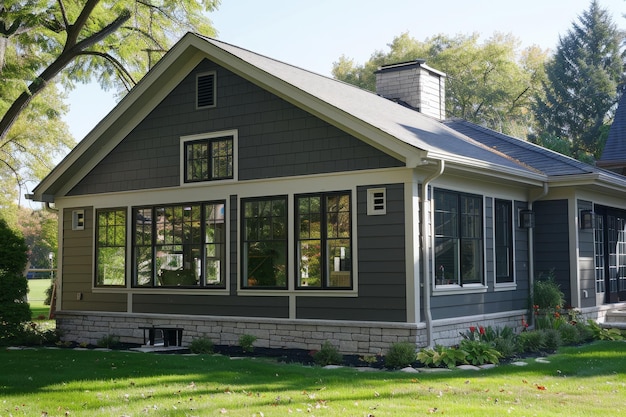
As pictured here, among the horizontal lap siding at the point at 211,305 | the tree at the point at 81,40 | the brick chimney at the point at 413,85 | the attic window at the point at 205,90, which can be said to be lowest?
the horizontal lap siding at the point at 211,305

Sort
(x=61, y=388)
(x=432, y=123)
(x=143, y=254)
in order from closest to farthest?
(x=61, y=388)
(x=143, y=254)
(x=432, y=123)

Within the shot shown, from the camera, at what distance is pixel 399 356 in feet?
34.7

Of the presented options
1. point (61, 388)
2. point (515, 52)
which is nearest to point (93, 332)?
point (61, 388)

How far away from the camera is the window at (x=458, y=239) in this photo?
1220cm

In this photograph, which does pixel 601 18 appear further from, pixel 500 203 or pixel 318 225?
pixel 318 225

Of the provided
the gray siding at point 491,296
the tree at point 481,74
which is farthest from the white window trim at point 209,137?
the tree at point 481,74

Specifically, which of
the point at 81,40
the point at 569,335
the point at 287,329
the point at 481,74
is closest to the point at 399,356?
the point at 287,329

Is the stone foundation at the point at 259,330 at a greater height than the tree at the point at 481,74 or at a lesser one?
lesser

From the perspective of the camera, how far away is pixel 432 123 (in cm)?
1638

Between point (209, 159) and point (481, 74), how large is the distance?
107 ft

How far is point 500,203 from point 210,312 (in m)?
5.45

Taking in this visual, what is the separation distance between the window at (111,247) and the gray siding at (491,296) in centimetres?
625

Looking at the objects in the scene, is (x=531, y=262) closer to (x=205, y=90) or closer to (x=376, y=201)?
(x=376, y=201)

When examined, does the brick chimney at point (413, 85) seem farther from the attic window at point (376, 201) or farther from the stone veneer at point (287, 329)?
the attic window at point (376, 201)
